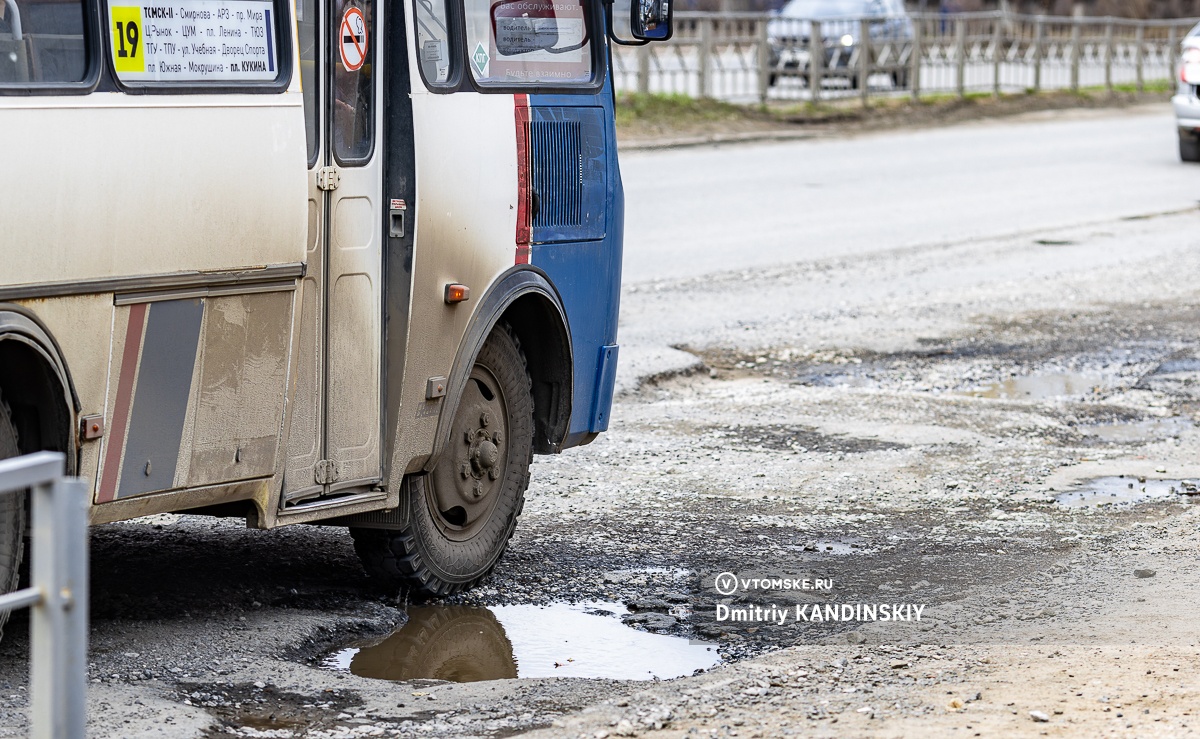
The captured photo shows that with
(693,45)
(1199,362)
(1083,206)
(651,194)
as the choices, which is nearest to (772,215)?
(651,194)

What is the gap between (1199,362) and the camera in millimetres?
10656

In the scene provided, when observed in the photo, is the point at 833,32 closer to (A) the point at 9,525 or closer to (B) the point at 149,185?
(B) the point at 149,185

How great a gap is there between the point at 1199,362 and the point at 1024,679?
6.30 metres

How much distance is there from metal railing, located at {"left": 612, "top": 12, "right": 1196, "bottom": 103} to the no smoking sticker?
20834 mm

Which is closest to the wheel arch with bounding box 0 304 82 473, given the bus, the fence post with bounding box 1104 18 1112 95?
the bus

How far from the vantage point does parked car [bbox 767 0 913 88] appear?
2936 centimetres

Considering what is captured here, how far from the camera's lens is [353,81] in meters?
5.29

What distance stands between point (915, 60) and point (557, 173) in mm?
26650

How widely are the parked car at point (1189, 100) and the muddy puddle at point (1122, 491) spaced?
15.2 m

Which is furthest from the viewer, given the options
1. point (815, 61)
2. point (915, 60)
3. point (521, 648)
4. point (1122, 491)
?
point (915, 60)

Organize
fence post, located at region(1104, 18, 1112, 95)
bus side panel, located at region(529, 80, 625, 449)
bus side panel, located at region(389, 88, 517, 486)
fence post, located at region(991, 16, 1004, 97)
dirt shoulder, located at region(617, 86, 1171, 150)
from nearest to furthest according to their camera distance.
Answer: bus side panel, located at region(389, 88, 517, 486) < bus side panel, located at region(529, 80, 625, 449) < dirt shoulder, located at region(617, 86, 1171, 150) < fence post, located at region(991, 16, 1004, 97) < fence post, located at region(1104, 18, 1112, 95)

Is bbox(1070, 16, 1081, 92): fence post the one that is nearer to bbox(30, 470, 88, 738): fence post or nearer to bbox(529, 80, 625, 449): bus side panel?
bbox(529, 80, 625, 449): bus side panel

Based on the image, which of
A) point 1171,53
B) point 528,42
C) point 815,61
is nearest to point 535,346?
point 528,42

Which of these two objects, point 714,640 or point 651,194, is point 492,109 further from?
point 651,194
